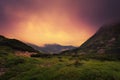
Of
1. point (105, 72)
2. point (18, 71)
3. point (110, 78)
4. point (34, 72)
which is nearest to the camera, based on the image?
point (110, 78)

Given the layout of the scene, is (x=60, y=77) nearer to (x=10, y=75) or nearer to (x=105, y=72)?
(x=105, y=72)

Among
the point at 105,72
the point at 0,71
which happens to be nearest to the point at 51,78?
the point at 105,72

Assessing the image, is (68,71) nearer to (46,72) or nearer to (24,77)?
(46,72)

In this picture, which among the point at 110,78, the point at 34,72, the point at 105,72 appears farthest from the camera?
the point at 34,72

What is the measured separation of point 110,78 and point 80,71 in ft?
87.8

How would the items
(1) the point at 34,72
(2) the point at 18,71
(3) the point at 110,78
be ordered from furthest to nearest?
(2) the point at 18,71 < (1) the point at 34,72 < (3) the point at 110,78

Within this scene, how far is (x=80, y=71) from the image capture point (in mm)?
164250

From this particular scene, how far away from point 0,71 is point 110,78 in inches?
4550

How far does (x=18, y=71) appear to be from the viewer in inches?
7790

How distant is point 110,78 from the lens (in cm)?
15050

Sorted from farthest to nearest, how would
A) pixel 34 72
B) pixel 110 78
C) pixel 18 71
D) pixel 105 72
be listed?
pixel 18 71, pixel 34 72, pixel 105 72, pixel 110 78

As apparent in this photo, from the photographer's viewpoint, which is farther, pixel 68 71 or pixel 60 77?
pixel 68 71

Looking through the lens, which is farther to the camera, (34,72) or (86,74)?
(34,72)

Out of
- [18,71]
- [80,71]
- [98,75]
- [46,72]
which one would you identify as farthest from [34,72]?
[98,75]
